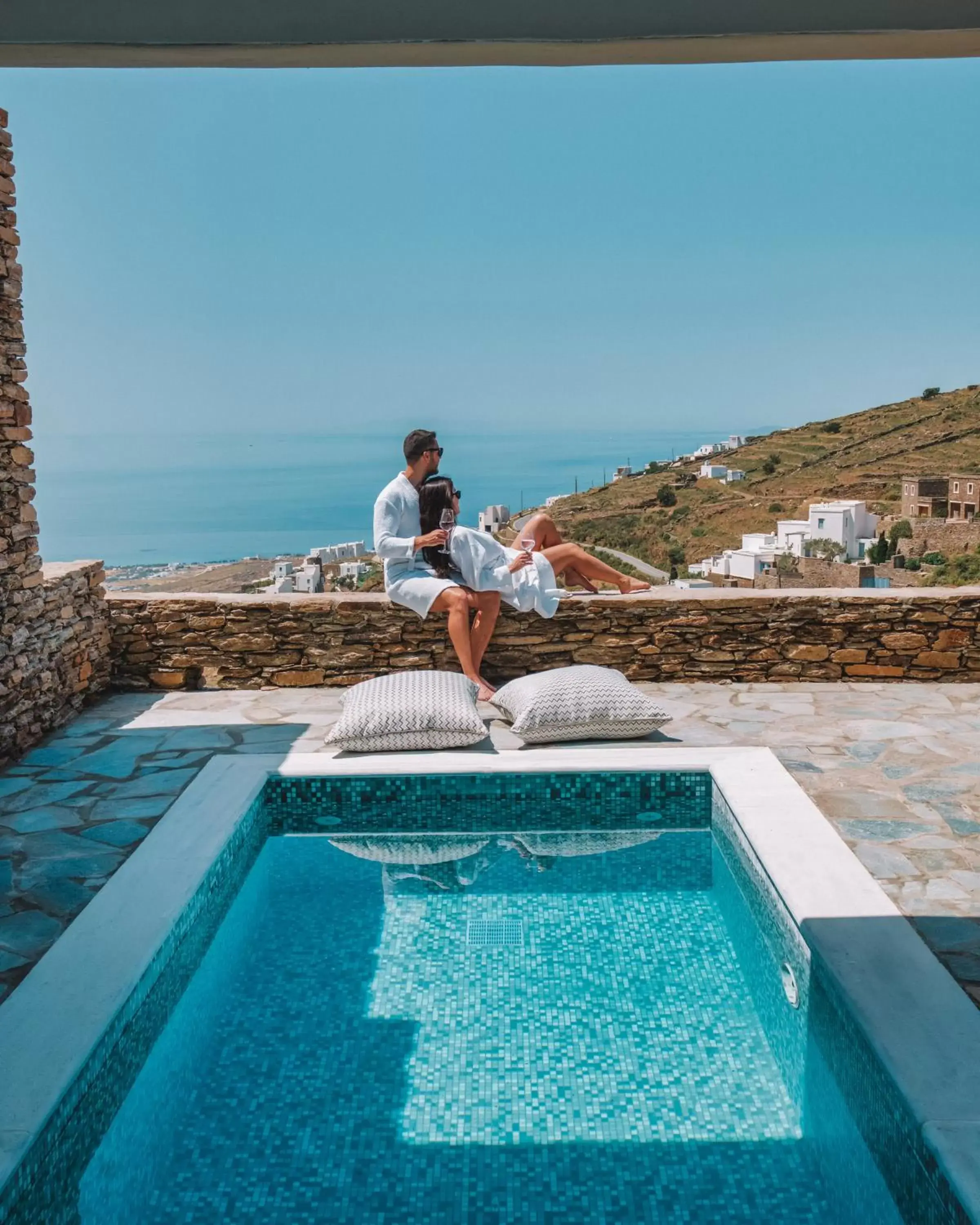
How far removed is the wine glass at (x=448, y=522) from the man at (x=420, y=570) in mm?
21

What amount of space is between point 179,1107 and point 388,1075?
49 centimetres

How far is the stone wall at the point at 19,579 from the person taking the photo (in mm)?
4445

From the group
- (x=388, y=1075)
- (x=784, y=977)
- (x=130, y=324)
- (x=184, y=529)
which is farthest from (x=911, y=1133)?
(x=184, y=529)

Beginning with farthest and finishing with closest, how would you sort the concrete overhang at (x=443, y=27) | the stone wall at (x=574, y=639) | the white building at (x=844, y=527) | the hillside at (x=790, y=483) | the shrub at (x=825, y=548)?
the hillside at (x=790, y=483)
the white building at (x=844, y=527)
the shrub at (x=825, y=548)
the stone wall at (x=574, y=639)
the concrete overhang at (x=443, y=27)

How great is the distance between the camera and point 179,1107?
7.63 ft

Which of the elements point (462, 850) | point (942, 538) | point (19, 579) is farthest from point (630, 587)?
point (942, 538)

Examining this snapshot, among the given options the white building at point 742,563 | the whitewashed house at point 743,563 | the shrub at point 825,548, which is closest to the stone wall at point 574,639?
the whitewashed house at point 743,563

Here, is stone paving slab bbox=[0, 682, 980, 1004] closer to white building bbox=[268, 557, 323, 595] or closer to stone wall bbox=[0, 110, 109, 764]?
stone wall bbox=[0, 110, 109, 764]

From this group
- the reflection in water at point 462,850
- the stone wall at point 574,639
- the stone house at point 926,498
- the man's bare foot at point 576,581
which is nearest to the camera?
the reflection in water at point 462,850

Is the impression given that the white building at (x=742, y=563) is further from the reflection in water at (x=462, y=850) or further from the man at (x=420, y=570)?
the reflection in water at (x=462, y=850)

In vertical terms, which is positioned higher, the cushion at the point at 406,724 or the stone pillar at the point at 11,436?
the stone pillar at the point at 11,436

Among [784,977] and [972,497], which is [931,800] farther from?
[972,497]

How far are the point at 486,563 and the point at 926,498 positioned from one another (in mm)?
23866

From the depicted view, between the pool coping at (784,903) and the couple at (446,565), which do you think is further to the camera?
the couple at (446,565)
